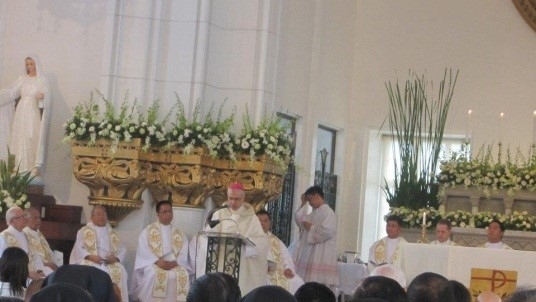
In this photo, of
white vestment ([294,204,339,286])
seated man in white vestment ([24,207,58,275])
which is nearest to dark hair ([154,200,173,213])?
seated man in white vestment ([24,207,58,275])

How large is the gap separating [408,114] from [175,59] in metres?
5.08

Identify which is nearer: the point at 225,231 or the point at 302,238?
the point at 225,231

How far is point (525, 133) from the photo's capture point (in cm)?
1991

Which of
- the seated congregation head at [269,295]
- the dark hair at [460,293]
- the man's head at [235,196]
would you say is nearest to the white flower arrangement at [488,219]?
the man's head at [235,196]

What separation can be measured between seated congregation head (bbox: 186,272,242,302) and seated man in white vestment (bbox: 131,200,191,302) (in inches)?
337

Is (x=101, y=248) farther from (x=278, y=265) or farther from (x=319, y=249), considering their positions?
(x=319, y=249)

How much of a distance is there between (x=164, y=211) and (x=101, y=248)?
0.85 metres

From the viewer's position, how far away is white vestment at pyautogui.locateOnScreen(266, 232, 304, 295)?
1552 centimetres

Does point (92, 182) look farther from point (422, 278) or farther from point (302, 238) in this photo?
point (422, 278)

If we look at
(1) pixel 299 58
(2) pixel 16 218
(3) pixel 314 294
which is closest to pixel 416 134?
(1) pixel 299 58

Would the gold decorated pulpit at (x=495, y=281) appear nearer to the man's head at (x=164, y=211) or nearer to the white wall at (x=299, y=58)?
the man's head at (x=164, y=211)

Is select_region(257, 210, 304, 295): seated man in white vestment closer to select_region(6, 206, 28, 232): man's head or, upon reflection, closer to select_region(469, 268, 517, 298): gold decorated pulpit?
select_region(6, 206, 28, 232): man's head

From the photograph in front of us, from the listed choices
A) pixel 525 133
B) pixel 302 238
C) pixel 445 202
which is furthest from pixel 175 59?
pixel 525 133

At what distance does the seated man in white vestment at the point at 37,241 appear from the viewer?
13906mm
